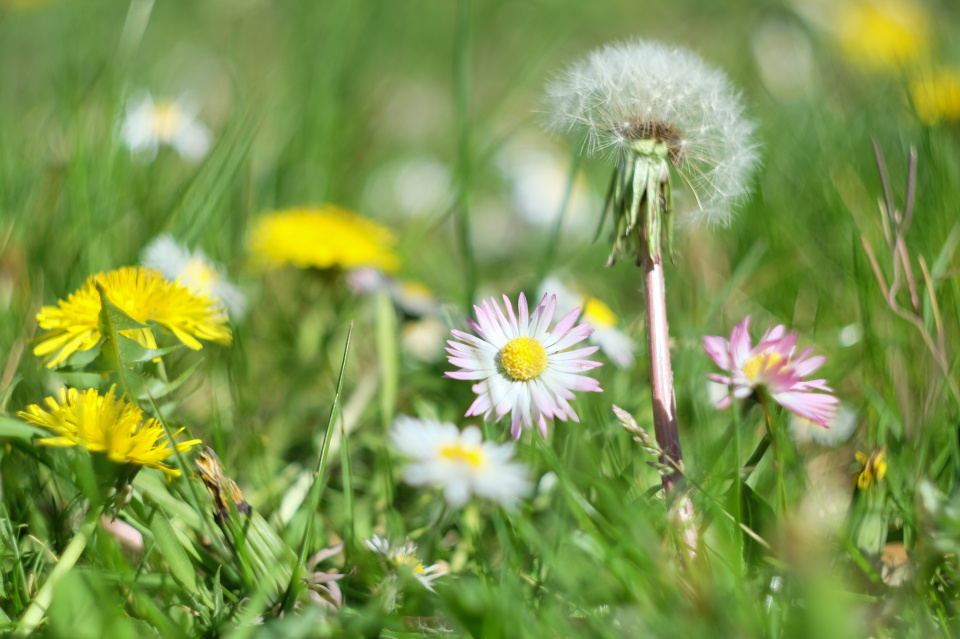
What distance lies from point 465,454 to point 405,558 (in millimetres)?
177

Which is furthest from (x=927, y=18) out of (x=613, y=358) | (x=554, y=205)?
(x=613, y=358)

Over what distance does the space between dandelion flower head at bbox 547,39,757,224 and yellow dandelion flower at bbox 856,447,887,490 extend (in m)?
0.38

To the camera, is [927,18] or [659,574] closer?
[659,574]

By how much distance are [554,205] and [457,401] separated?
1477 mm

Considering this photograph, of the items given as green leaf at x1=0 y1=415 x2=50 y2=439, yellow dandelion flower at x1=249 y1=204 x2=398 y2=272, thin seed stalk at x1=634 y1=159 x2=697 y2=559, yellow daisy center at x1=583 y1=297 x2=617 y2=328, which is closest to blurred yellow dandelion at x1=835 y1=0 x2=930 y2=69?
yellow daisy center at x1=583 y1=297 x2=617 y2=328

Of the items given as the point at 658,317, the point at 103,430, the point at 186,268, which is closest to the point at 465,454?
the point at 658,317

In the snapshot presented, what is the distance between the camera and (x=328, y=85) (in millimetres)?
2355

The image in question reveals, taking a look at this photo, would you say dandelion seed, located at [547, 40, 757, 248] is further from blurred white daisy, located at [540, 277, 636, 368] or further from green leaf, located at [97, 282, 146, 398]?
green leaf, located at [97, 282, 146, 398]

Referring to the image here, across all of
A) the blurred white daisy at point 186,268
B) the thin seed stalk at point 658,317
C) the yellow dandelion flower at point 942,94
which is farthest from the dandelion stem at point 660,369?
the yellow dandelion flower at point 942,94

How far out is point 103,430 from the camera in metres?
0.81

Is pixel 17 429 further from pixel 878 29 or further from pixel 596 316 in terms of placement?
pixel 878 29

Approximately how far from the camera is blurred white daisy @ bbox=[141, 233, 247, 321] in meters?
1.38

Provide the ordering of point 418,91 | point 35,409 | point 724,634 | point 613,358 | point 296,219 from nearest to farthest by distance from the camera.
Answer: point 724,634 < point 35,409 < point 613,358 < point 296,219 < point 418,91

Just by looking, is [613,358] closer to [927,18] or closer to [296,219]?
[296,219]
